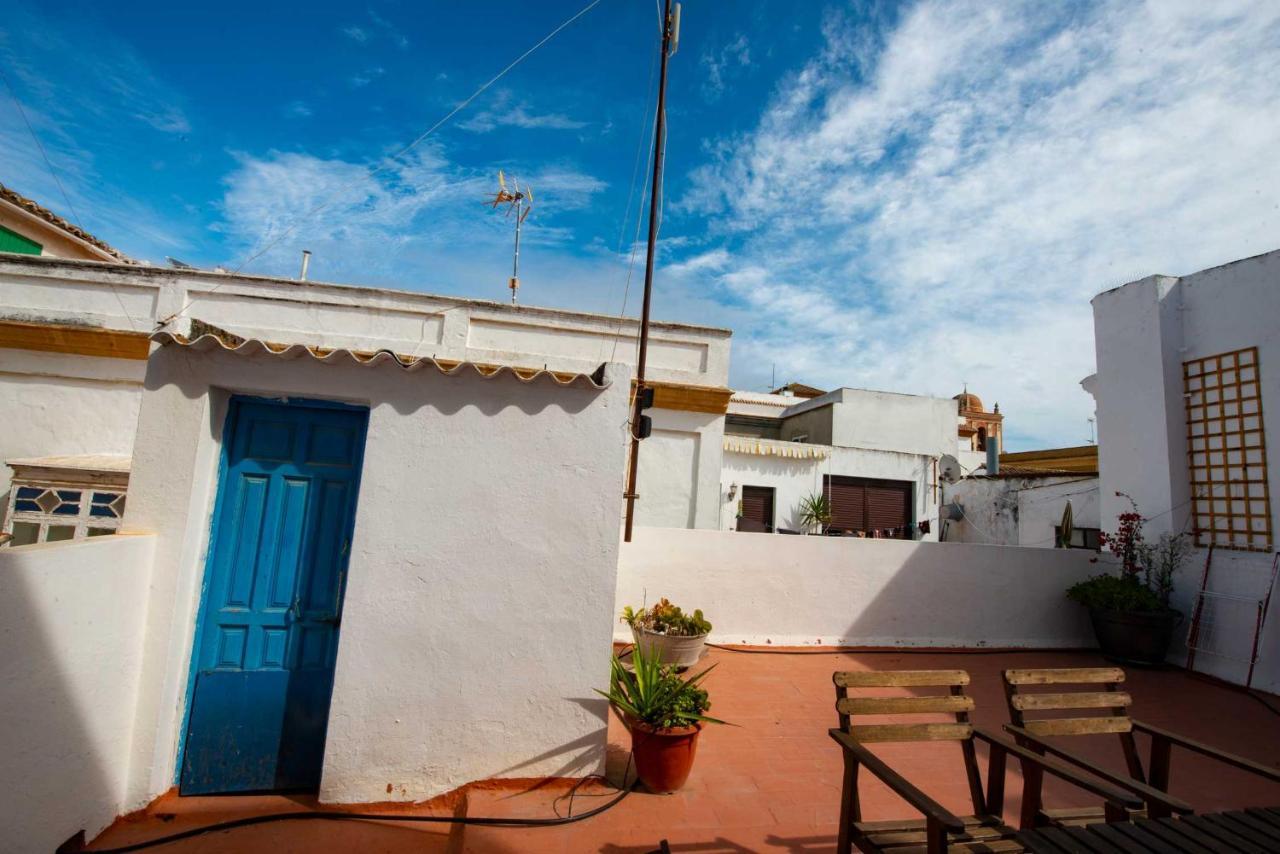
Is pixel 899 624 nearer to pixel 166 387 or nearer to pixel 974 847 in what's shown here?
pixel 974 847

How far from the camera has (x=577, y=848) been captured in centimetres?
323

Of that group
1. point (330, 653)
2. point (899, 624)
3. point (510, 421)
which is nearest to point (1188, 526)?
point (899, 624)

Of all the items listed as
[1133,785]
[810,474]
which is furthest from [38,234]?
[810,474]

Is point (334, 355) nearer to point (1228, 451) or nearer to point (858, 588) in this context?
point (858, 588)

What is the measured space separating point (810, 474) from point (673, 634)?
11.8m

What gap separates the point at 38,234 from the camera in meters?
10.9

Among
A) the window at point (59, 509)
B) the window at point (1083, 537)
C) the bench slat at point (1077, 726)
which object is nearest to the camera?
the bench slat at point (1077, 726)

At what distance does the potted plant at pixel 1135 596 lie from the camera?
750cm

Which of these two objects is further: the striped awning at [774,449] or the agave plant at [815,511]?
the agave plant at [815,511]

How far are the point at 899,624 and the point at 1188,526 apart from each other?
4015mm

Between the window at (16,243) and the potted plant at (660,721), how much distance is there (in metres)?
12.7

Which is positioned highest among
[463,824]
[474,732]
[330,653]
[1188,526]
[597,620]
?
[1188,526]

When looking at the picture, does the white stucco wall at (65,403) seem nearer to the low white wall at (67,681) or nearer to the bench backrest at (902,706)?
the low white wall at (67,681)

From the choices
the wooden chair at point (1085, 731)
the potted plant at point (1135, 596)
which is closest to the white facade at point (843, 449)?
the potted plant at point (1135, 596)
